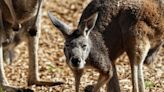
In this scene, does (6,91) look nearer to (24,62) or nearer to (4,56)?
(4,56)

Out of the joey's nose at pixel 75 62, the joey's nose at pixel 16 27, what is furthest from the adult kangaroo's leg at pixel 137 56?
the joey's nose at pixel 16 27

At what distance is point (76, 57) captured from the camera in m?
5.07

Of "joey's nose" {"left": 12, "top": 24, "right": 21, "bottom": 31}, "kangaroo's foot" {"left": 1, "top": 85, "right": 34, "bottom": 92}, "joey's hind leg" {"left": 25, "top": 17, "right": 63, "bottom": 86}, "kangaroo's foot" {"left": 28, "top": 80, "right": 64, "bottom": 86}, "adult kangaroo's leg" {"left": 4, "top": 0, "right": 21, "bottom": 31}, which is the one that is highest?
"adult kangaroo's leg" {"left": 4, "top": 0, "right": 21, "bottom": 31}

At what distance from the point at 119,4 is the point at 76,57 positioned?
0.72 meters

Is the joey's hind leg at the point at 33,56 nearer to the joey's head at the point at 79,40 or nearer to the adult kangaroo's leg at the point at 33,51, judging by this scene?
the adult kangaroo's leg at the point at 33,51

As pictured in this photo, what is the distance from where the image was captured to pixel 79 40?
5.24 metres

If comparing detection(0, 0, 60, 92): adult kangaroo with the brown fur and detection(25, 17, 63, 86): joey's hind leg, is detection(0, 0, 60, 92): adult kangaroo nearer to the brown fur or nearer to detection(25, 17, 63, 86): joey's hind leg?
detection(25, 17, 63, 86): joey's hind leg

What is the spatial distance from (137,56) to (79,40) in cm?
52

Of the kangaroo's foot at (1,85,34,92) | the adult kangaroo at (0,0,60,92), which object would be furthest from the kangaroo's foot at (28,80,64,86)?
the kangaroo's foot at (1,85,34,92)

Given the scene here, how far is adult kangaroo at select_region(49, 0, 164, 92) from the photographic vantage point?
528 cm

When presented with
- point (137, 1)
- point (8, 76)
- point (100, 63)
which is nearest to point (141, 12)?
point (137, 1)

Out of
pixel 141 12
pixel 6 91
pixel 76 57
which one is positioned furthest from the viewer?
pixel 6 91

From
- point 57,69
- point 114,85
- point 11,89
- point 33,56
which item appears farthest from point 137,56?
point 57,69

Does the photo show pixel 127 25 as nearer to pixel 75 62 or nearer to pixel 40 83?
pixel 75 62
